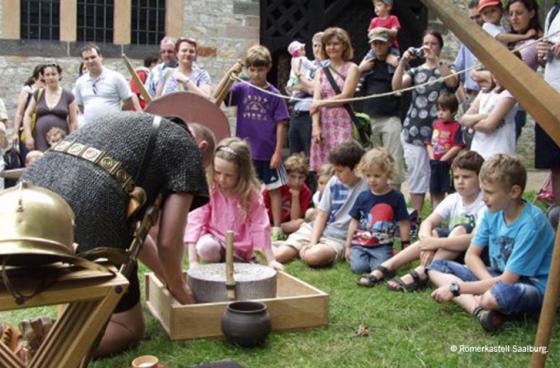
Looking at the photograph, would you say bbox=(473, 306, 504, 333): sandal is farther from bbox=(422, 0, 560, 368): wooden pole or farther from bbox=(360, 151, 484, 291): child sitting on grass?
bbox=(422, 0, 560, 368): wooden pole

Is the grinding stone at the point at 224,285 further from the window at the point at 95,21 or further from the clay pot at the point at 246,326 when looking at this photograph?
the window at the point at 95,21

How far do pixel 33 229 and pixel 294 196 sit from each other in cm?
449

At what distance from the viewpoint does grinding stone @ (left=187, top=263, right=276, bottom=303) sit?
11.6ft

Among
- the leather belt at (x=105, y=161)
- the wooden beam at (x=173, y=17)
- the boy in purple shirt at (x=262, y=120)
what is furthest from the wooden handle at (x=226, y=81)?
the wooden beam at (x=173, y=17)

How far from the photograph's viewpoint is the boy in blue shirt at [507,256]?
354cm

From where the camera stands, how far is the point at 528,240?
11.6 feet

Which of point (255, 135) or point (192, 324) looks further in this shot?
point (255, 135)

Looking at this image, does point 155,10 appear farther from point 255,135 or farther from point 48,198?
point 48,198

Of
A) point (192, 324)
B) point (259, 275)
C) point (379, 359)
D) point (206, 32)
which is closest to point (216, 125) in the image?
point (259, 275)

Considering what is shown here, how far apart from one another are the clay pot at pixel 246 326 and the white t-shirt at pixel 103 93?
4377 mm

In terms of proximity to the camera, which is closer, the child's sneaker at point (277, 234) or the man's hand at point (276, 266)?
the man's hand at point (276, 266)

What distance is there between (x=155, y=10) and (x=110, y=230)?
898 cm

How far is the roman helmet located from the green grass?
133cm

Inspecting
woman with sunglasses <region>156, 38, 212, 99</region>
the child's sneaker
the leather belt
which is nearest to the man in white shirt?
woman with sunglasses <region>156, 38, 212, 99</region>
